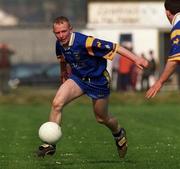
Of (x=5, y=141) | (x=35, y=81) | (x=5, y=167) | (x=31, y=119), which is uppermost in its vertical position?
(x=5, y=167)

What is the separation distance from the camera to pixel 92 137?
1773 cm

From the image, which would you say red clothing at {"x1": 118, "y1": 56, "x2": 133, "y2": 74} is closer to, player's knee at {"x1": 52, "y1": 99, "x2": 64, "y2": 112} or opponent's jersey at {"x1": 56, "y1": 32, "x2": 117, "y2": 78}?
opponent's jersey at {"x1": 56, "y1": 32, "x2": 117, "y2": 78}

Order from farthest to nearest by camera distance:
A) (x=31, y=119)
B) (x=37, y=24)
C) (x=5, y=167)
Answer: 1. (x=37, y=24)
2. (x=31, y=119)
3. (x=5, y=167)

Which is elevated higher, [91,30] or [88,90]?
[88,90]

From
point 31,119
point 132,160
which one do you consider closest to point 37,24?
point 31,119

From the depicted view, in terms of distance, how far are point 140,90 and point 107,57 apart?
26.0 m

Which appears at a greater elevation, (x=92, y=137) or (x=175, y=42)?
(x=175, y=42)

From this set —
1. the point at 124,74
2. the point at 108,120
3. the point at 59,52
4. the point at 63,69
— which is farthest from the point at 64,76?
the point at 124,74

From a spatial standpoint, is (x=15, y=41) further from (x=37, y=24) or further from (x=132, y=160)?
(x=132, y=160)

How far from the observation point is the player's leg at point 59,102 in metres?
12.7

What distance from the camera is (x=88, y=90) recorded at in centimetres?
1316

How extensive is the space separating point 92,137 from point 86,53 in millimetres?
5051

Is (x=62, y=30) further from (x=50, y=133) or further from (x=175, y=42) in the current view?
(x=175, y=42)

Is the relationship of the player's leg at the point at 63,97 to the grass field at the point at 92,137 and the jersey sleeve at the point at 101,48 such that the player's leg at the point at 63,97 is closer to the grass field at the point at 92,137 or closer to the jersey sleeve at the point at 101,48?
the jersey sleeve at the point at 101,48
